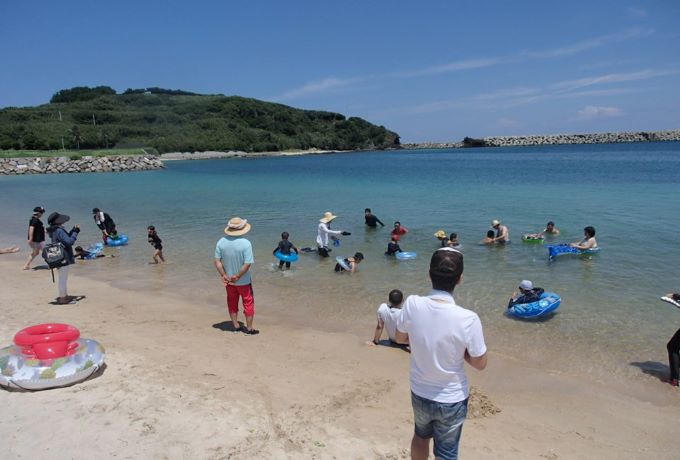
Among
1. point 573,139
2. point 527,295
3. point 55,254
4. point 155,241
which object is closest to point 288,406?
point 527,295

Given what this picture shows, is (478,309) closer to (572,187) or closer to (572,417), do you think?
(572,417)

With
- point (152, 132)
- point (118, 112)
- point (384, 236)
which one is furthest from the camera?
point (118, 112)

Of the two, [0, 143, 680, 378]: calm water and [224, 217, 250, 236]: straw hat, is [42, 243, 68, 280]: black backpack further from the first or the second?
[224, 217, 250, 236]: straw hat

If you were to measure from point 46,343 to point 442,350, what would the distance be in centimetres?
496

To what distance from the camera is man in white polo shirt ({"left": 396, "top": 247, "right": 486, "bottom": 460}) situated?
9.57 ft

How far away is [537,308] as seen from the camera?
8.70m

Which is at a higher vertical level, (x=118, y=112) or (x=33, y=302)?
(x=118, y=112)

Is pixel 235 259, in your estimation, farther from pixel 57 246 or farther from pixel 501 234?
pixel 501 234

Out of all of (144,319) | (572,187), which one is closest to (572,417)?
(144,319)

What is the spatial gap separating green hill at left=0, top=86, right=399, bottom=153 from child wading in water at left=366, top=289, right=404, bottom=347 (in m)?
93.6

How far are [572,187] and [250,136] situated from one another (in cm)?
11110

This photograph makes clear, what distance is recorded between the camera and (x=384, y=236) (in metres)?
17.5

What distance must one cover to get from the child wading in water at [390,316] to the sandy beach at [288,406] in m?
0.29

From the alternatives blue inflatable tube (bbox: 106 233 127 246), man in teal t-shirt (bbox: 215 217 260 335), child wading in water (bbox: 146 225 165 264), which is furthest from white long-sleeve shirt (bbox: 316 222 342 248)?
blue inflatable tube (bbox: 106 233 127 246)
